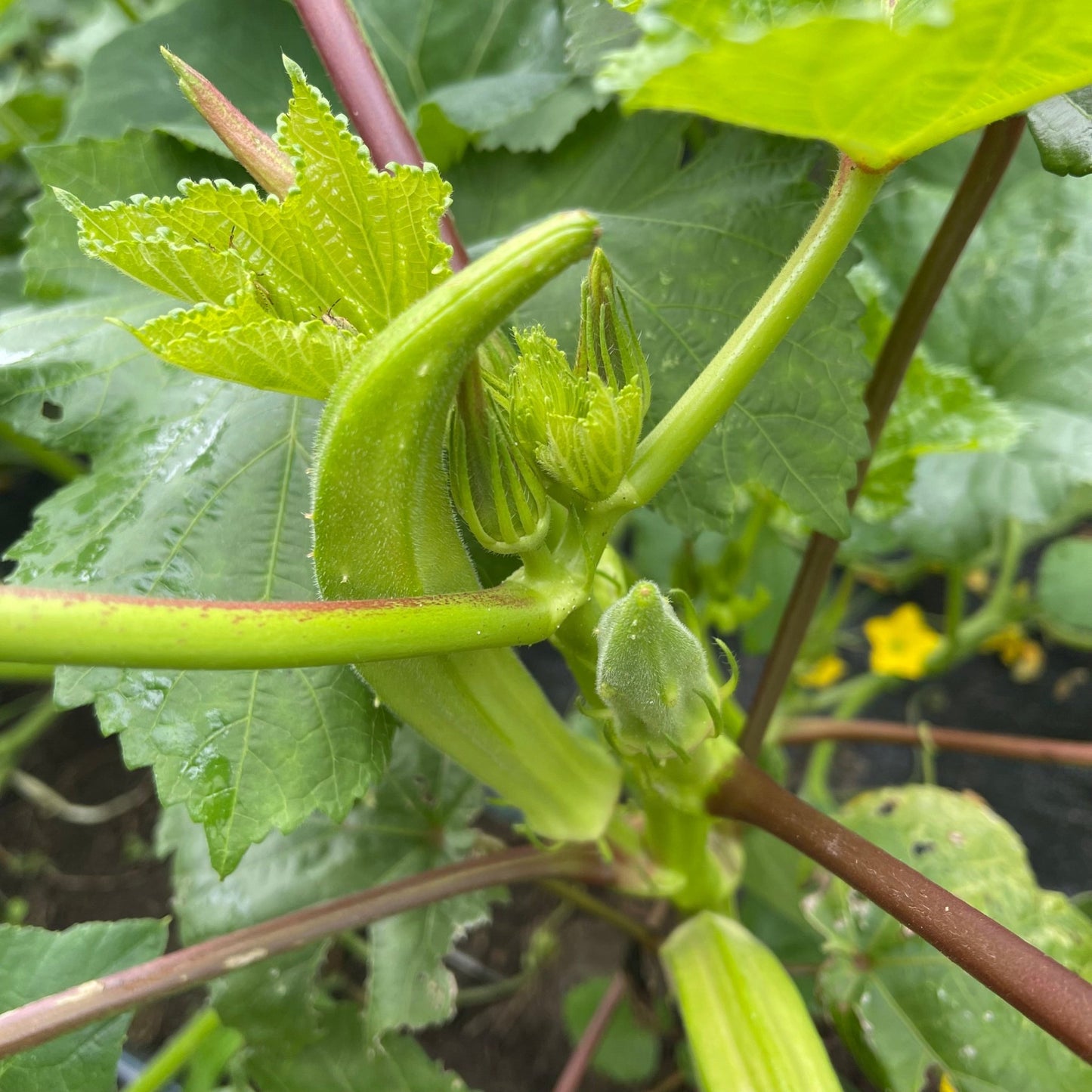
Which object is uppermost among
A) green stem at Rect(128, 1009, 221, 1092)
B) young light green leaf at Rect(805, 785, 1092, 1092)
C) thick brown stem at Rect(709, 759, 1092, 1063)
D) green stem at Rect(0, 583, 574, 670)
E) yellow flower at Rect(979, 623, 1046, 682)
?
green stem at Rect(0, 583, 574, 670)

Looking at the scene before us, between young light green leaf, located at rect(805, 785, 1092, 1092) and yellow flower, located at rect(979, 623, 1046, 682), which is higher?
young light green leaf, located at rect(805, 785, 1092, 1092)

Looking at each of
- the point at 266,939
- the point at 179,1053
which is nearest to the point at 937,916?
the point at 266,939

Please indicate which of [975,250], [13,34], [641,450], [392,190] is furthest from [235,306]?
[13,34]

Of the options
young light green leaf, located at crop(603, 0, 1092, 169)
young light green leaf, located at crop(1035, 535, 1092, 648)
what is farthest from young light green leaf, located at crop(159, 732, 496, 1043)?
young light green leaf, located at crop(1035, 535, 1092, 648)

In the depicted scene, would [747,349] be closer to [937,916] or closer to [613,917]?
[937,916]

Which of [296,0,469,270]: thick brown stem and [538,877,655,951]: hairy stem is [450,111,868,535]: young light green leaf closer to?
[296,0,469,270]: thick brown stem

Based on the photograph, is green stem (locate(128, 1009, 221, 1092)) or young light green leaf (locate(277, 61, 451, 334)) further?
green stem (locate(128, 1009, 221, 1092))

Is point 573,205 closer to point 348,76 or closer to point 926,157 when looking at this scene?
point 348,76
